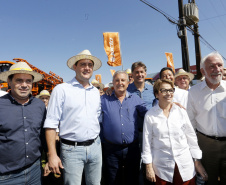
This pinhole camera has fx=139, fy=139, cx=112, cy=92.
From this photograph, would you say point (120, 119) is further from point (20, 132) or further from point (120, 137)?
point (20, 132)

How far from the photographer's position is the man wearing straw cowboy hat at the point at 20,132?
1.61 meters

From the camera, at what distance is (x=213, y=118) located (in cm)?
211

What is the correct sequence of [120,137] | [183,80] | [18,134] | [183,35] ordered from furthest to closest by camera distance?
1. [183,35]
2. [183,80]
3. [120,137]
4. [18,134]

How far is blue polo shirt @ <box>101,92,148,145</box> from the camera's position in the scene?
2244 mm

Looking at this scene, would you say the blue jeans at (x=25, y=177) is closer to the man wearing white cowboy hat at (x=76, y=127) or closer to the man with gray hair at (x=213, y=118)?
the man wearing white cowboy hat at (x=76, y=127)

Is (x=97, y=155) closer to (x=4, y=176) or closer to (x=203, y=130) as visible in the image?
(x=4, y=176)

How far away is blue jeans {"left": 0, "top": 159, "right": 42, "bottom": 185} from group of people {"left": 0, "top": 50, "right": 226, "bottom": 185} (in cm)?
1

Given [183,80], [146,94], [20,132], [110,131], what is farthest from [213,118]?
[20,132]

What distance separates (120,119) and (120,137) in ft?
0.93

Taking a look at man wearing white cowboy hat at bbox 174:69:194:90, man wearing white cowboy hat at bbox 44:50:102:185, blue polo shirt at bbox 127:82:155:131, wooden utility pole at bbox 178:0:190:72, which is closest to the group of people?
man wearing white cowboy hat at bbox 44:50:102:185

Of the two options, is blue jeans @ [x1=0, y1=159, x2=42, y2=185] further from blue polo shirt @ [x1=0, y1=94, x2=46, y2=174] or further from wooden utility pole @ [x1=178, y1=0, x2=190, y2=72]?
wooden utility pole @ [x1=178, y1=0, x2=190, y2=72]

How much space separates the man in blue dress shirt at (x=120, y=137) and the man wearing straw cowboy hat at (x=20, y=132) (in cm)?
101

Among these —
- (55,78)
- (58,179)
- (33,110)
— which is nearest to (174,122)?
(33,110)

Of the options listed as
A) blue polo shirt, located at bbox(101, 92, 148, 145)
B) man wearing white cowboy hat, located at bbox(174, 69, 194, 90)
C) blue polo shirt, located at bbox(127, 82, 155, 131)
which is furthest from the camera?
man wearing white cowboy hat, located at bbox(174, 69, 194, 90)
